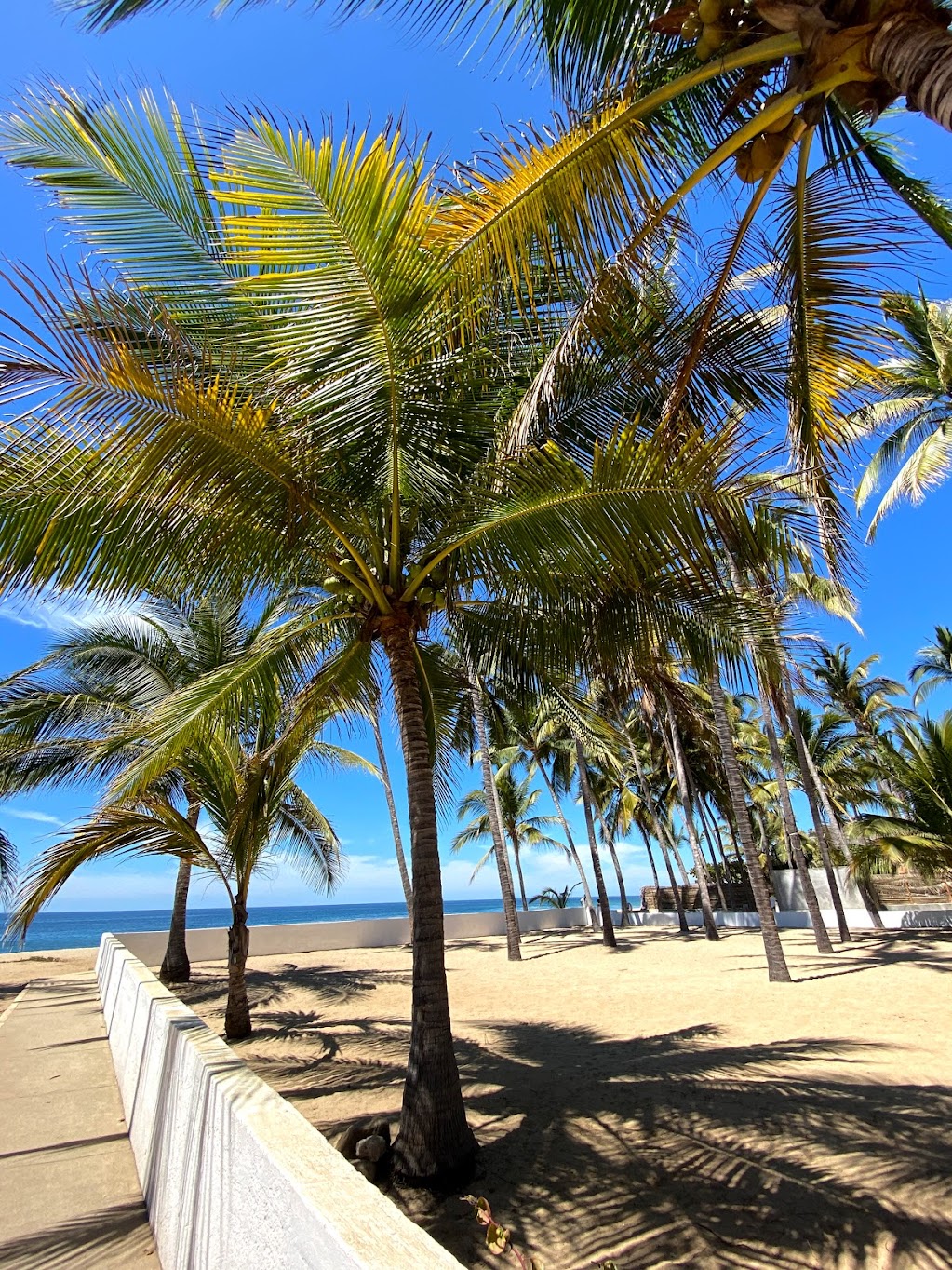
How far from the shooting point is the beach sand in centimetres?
386

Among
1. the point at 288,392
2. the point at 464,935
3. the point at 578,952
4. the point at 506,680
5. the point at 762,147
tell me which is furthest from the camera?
the point at 464,935

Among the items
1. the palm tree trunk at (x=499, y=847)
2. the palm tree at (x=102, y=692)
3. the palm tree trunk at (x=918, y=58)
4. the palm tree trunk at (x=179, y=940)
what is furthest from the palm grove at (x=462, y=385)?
the palm tree trunk at (x=499, y=847)

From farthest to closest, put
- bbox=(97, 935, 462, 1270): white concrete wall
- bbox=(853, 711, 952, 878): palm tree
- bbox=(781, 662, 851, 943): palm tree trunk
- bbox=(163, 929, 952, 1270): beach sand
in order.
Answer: bbox=(781, 662, 851, 943): palm tree trunk → bbox=(853, 711, 952, 878): palm tree → bbox=(163, 929, 952, 1270): beach sand → bbox=(97, 935, 462, 1270): white concrete wall

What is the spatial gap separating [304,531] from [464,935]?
21495mm

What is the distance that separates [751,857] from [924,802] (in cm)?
267

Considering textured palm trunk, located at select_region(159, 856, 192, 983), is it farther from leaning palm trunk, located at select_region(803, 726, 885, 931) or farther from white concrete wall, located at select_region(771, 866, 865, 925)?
white concrete wall, located at select_region(771, 866, 865, 925)

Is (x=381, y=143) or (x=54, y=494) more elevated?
(x=381, y=143)

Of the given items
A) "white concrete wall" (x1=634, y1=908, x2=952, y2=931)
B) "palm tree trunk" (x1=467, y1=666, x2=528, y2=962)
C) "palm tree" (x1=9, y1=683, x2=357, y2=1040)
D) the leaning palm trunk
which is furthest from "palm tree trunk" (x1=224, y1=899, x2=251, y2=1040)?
"white concrete wall" (x1=634, y1=908, x2=952, y2=931)

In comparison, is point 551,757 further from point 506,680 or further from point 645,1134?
point 645,1134

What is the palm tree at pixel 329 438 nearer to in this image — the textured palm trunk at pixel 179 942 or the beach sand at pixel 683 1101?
the beach sand at pixel 683 1101

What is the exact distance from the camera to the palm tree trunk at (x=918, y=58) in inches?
94.9

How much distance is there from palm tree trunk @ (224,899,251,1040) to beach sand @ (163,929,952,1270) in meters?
0.28

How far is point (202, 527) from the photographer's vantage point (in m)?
4.88

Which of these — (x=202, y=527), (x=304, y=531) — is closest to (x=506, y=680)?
(x=304, y=531)
